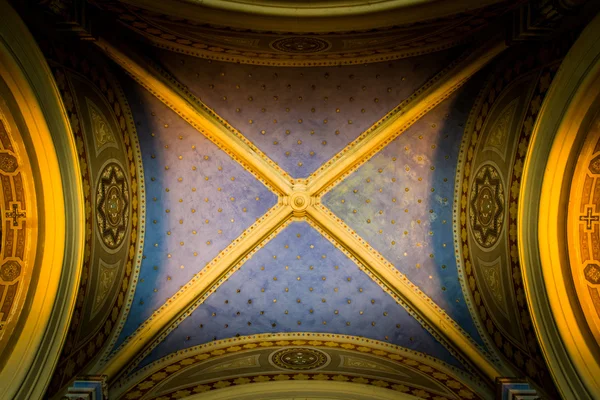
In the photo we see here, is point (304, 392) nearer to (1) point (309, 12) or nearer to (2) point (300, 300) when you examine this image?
(2) point (300, 300)

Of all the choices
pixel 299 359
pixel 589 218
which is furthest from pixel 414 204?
pixel 299 359

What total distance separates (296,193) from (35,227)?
12.6ft

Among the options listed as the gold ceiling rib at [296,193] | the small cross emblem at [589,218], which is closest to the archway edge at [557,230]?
the small cross emblem at [589,218]

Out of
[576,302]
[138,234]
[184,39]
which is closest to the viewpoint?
[576,302]

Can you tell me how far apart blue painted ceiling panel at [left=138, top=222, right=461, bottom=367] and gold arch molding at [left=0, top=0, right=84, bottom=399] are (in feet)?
7.67

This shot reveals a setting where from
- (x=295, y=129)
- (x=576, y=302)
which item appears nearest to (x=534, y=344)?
(x=576, y=302)

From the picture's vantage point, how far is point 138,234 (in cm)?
948

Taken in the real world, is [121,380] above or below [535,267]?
below

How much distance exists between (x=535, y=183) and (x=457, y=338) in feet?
8.62

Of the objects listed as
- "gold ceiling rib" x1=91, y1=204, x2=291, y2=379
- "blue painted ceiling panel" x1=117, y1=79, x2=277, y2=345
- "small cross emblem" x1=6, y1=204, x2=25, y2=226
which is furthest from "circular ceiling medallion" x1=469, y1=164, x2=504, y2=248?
"small cross emblem" x1=6, y1=204, x2=25, y2=226

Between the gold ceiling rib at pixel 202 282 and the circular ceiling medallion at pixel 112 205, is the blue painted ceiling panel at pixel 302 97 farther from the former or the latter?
the circular ceiling medallion at pixel 112 205

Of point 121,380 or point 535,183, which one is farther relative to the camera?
point 121,380

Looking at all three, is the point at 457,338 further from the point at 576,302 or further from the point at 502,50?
the point at 502,50

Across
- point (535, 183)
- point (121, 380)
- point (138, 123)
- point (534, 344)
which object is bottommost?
point (121, 380)
